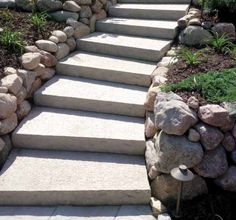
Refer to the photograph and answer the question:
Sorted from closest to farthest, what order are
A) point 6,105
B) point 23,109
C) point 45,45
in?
1. point 6,105
2. point 23,109
3. point 45,45

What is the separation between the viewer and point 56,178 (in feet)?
11.9

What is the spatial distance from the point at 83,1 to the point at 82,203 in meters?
3.16

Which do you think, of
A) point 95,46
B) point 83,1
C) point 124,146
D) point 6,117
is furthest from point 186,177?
point 83,1

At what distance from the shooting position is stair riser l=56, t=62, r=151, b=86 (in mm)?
4680

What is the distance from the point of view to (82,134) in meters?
3.98

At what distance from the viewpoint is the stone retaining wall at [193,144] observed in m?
3.40

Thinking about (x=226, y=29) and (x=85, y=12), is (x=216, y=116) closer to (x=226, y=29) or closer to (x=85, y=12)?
(x=226, y=29)

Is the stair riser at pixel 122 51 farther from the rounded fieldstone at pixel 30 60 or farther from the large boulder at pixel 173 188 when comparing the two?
the large boulder at pixel 173 188

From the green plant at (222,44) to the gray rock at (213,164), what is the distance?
5.28ft

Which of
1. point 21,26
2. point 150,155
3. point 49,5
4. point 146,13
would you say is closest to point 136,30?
point 146,13

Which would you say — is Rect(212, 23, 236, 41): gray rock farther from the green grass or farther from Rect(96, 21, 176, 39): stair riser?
the green grass

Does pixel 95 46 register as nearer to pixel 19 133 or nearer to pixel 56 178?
pixel 19 133

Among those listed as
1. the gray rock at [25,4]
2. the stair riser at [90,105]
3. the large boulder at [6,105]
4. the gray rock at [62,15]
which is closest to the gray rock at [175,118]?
the stair riser at [90,105]

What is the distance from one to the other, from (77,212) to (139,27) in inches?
123
